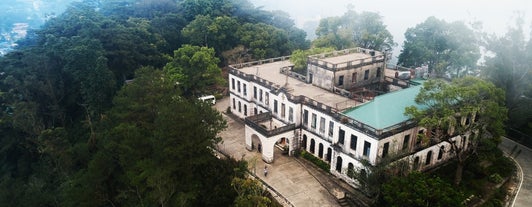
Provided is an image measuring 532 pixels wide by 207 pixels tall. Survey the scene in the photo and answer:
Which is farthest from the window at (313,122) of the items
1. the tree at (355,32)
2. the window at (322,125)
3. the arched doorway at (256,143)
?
the tree at (355,32)

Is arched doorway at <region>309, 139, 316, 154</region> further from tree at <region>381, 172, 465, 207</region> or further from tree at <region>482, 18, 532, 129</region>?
tree at <region>482, 18, 532, 129</region>

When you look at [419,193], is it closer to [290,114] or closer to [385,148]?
[385,148]

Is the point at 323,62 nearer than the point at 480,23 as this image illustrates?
Yes

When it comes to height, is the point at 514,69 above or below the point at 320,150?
above

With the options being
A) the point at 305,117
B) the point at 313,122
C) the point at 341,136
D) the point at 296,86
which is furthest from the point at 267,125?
the point at 341,136

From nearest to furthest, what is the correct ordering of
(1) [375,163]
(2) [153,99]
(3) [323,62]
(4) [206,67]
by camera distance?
(1) [375,163] → (2) [153,99] → (3) [323,62] → (4) [206,67]

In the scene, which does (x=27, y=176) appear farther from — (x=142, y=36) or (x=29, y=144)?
(x=142, y=36)

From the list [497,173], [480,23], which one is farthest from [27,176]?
[480,23]

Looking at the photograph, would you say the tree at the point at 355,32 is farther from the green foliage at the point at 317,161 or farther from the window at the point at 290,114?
the green foliage at the point at 317,161
